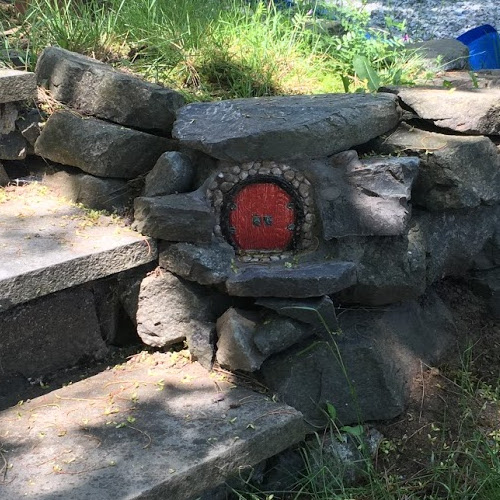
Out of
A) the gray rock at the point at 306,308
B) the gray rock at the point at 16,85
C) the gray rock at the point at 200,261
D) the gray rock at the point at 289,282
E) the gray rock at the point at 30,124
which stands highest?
the gray rock at the point at 16,85

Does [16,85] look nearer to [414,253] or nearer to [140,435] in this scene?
[140,435]

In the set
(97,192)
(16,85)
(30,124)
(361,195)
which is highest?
(16,85)

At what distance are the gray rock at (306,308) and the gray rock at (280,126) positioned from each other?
1.68ft

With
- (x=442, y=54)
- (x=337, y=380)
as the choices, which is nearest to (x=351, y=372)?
(x=337, y=380)

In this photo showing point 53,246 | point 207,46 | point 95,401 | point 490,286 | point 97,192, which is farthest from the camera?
point 207,46

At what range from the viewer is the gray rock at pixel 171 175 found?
291 centimetres

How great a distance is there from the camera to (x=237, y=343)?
272 cm

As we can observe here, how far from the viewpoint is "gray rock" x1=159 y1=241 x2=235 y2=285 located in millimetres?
2777

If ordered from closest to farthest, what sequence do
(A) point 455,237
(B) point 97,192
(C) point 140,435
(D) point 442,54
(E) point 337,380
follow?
1. (C) point 140,435
2. (E) point 337,380
3. (B) point 97,192
4. (A) point 455,237
5. (D) point 442,54

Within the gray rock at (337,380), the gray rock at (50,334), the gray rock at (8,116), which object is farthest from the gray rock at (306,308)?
the gray rock at (8,116)

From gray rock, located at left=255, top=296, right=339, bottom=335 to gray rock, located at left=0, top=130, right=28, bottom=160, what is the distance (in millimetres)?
1213

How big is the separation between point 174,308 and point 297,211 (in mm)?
568

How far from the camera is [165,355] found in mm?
2953

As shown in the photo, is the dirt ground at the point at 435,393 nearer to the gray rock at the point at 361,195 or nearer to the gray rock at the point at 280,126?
the gray rock at the point at 361,195
